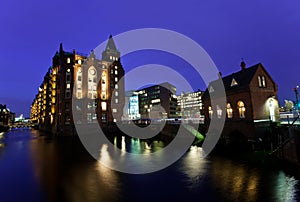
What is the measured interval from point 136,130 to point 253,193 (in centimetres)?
5449

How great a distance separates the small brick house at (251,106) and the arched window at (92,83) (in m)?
51.5

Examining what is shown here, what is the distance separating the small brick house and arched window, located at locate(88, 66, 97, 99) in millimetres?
51475

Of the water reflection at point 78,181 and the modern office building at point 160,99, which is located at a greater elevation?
the modern office building at point 160,99

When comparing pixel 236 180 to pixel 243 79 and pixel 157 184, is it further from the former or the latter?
pixel 243 79

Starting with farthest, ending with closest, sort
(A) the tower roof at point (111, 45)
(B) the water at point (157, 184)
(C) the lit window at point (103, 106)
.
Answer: (A) the tower roof at point (111, 45), (C) the lit window at point (103, 106), (B) the water at point (157, 184)

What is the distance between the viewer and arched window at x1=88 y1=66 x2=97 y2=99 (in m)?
69.4

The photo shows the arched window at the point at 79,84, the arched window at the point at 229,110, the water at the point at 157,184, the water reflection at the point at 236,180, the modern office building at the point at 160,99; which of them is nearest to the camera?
the water reflection at the point at 236,180

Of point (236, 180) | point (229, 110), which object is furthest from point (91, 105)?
point (236, 180)

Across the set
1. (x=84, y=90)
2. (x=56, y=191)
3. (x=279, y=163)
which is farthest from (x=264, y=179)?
(x=84, y=90)

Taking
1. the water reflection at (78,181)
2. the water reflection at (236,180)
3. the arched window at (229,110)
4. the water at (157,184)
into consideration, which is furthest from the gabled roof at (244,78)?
the water reflection at (78,181)

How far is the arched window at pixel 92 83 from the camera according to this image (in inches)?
2734

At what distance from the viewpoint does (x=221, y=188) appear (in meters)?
12.7

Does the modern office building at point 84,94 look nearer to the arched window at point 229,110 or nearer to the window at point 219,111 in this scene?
the window at point 219,111

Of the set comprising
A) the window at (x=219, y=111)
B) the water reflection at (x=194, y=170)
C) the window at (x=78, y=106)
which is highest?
the window at (x=78, y=106)
